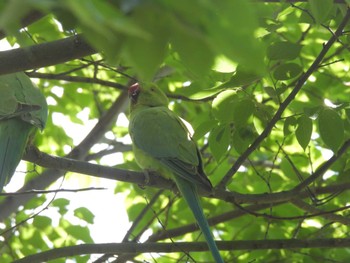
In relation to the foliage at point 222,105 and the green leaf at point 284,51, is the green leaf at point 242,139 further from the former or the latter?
the green leaf at point 284,51

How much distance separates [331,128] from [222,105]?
1.93ft

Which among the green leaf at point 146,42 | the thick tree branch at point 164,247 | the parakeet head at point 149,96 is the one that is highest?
the parakeet head at point 149,96

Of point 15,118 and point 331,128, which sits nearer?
point 331,128

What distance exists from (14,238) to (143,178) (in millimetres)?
1704

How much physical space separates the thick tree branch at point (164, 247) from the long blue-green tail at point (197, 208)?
0.19 meters

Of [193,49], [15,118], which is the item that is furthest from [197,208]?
[193,49]

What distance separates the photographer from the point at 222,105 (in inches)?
122

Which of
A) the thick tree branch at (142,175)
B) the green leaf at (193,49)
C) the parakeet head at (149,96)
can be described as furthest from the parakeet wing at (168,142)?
the green leaf at (193,49)

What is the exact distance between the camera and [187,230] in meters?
3.97

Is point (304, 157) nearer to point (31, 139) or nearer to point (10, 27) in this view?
point (31, 139)

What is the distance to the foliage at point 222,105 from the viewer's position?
101 centimetres

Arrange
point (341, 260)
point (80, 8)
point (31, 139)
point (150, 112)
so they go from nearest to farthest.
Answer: point (80, 8) < point (31, 139) < point (341, 260) < point (150, 112)

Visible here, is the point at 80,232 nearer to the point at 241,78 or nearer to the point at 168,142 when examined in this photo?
the point at 168,142

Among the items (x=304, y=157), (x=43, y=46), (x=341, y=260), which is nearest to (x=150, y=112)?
(x=304, y=157)
